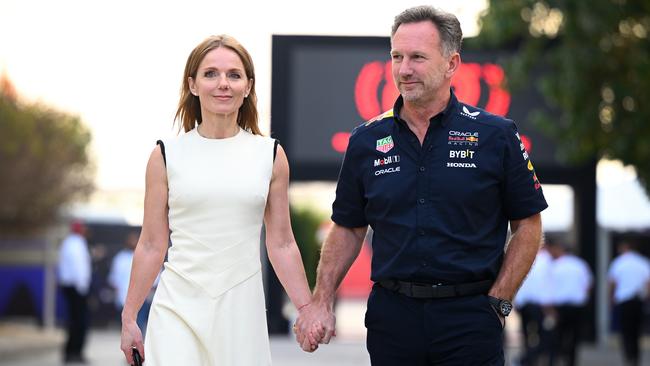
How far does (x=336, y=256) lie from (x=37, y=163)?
46494 millimetres

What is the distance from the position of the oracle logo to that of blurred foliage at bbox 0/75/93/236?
30719mm

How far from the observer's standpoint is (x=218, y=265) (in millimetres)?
5348

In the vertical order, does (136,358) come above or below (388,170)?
below

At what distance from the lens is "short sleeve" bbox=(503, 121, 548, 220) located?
17.7 ft

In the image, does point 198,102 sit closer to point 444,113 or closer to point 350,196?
point 350,196

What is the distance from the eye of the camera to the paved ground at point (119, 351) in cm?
2017

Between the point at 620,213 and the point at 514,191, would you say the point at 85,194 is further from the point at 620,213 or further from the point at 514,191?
the point at 514,191

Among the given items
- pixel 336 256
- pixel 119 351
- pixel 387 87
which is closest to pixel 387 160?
pixel 336 256

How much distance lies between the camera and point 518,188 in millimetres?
5387

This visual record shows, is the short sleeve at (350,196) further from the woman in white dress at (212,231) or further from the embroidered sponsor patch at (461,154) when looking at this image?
the embroidered sponsor patch at (461,154)

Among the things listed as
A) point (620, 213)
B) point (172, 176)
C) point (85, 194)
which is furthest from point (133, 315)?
point (85, 194)

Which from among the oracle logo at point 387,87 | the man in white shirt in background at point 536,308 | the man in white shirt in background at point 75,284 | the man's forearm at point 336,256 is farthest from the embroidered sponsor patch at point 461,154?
the man in white shirt in background at point 75,284

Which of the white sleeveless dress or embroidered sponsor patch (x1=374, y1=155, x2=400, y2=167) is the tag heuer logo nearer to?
embroidered sponsor patch (x1=374, y1=155, x2=400, y2=167)

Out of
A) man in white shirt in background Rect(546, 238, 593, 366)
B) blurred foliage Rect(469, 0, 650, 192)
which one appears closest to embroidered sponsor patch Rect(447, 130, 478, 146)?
blurred foliage Rect(469, 0, 650, 192)
